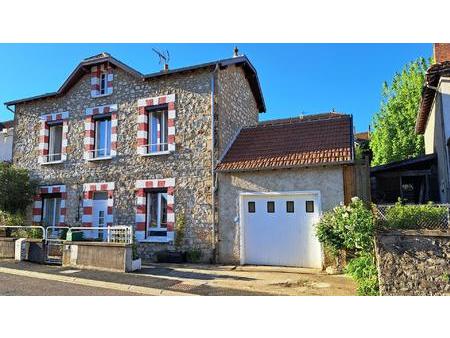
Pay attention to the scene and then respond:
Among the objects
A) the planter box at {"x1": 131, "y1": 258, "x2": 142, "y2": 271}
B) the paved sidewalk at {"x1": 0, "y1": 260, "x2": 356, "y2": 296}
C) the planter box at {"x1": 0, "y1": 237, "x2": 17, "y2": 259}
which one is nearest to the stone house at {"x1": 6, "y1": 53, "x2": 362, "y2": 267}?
the paved sidewalk at {"x1": 0, "y1": 260, "x2": 356, "y2": 296}

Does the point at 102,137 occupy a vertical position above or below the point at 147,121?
below

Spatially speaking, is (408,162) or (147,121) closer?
(147,121)

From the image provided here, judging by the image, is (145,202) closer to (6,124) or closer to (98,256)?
(98,256)

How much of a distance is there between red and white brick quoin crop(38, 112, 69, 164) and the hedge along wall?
38.6 feet

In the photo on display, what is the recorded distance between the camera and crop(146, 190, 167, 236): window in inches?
470

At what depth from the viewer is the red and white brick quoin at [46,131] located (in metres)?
13.9

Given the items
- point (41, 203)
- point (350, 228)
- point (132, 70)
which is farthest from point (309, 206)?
point (41, 203)

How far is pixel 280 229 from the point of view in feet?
33.9

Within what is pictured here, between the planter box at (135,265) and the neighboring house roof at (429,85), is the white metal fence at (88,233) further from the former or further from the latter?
the neighboring house roof at (429,85)

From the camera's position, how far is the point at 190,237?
440 inches

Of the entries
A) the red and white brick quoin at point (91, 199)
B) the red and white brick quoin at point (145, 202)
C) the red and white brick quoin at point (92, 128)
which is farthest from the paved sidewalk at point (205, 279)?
the red and white brick quoin at point (92, 128)

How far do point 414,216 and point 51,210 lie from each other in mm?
12586

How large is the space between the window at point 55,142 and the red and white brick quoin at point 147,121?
411 centimetres
